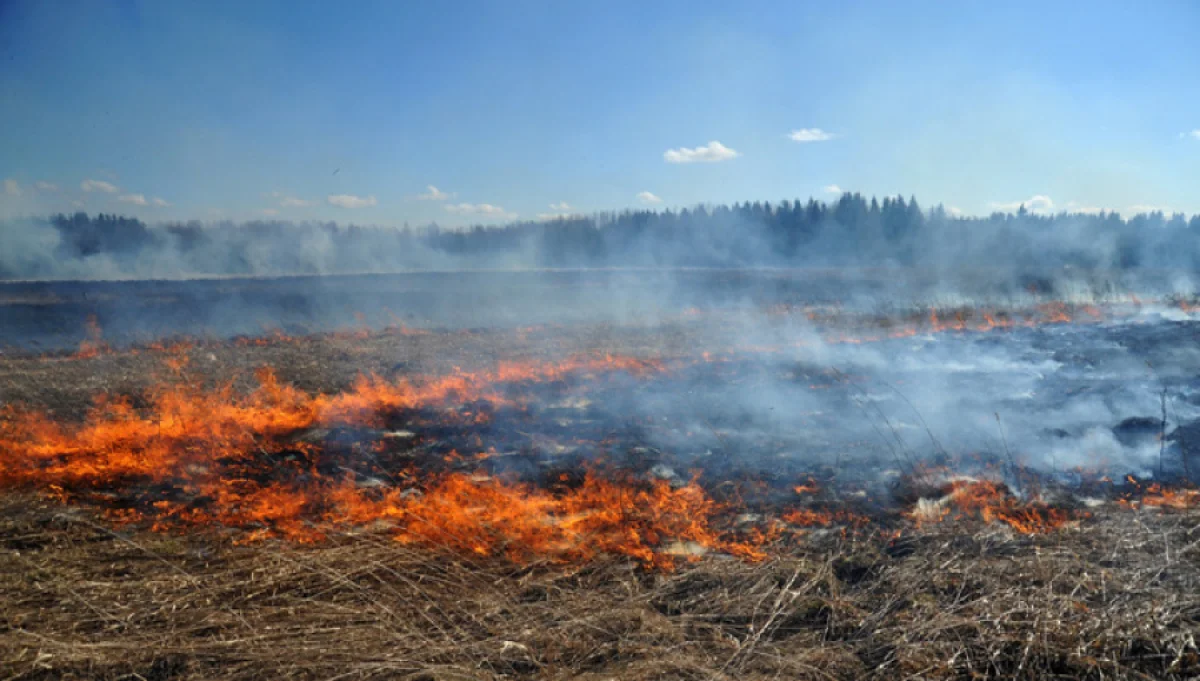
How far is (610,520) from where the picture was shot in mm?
5547

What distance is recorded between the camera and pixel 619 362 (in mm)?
12711

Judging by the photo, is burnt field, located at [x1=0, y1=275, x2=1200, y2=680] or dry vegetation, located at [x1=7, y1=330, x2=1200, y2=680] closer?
dry vegetation, located at [x1=7, y1=330, x2=1200, y2=680]

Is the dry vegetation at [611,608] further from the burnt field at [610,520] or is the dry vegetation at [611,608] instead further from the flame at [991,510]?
the flame at [991,510]

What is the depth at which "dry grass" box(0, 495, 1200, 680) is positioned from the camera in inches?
129

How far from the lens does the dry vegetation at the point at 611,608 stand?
10.8 feet

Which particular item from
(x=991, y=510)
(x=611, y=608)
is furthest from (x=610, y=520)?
(x=991, y=510)

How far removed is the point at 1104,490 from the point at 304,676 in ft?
25.0

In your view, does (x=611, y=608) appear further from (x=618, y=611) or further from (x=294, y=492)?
(x=294, y=492)

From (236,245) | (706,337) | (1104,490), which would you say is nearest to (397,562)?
(1104,490)

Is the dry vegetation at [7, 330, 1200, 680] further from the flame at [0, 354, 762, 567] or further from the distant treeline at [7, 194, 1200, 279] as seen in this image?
the distant treeline at [7, 194, 1200, 279]

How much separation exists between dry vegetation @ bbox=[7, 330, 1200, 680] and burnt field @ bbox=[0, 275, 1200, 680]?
22mm

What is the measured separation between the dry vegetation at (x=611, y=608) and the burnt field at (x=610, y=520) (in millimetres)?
22

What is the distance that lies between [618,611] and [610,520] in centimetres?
169

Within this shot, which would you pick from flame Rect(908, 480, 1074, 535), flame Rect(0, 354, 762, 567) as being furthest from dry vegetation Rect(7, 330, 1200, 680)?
flame Rect(0, 354, 762, 567)
